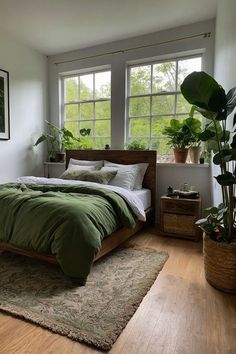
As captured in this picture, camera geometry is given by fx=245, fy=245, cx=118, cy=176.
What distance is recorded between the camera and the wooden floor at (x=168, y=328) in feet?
4.35

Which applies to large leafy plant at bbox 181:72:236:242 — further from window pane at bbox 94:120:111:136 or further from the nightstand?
window pane at bbox 94:120:111:136

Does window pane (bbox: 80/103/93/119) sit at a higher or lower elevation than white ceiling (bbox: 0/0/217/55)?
lower

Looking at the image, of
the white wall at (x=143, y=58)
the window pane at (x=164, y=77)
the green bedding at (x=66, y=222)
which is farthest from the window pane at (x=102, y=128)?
the green bedding at (x=66, y=222)

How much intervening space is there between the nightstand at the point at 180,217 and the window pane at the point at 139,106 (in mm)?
1537

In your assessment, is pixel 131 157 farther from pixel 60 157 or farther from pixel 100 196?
pixel 60 157

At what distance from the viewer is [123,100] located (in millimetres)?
3938

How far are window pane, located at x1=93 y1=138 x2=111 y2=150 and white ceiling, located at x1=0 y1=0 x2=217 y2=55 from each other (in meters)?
1.55

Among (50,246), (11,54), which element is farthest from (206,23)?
(50,246)

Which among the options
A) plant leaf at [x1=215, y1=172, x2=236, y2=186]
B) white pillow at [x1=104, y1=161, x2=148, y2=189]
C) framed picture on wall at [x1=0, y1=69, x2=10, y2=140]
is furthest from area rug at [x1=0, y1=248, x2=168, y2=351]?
framed picture on wall at [x1=0, y1=69, x2=10, y2=140]

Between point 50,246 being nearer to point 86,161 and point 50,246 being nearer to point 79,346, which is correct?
point 79,346

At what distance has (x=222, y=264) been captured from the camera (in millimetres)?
1850

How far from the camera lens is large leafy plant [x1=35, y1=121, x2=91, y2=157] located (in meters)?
4.21

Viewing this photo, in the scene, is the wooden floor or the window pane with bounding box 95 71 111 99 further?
the window pane with bounding box 95 71 111 99

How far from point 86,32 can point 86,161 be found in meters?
1.90
